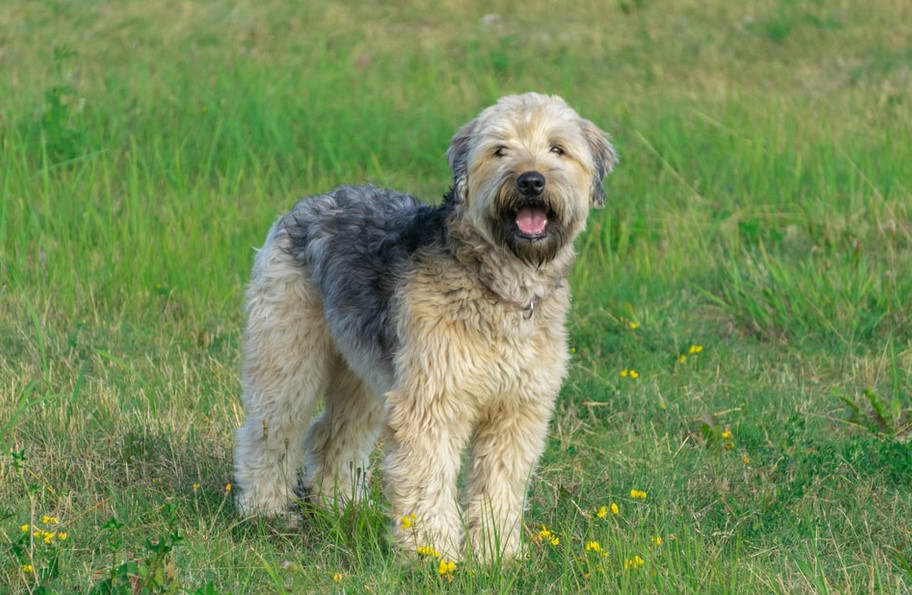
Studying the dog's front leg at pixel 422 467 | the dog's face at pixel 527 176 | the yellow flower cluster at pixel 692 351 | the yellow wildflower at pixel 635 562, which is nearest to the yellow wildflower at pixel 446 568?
the dog's front leg at pixel 422 467

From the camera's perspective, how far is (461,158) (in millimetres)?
5195

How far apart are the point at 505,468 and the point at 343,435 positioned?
119 centimetres

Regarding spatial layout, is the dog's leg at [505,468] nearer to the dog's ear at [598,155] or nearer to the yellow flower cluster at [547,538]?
the yellow flower cluster at [547,538]

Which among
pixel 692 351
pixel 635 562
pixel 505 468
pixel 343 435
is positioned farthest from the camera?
pixel 692 351

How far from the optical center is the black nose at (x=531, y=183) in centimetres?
482

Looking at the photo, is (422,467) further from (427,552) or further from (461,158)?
(461,158)

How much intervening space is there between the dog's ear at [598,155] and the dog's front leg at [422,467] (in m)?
1.02

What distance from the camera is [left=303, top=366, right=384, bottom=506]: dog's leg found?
6129mm

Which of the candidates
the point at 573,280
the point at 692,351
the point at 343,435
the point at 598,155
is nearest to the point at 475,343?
the point at 598,155

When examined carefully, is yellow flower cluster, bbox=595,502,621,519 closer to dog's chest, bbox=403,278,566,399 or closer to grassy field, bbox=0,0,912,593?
grassy field, bbox=0,0,912,593

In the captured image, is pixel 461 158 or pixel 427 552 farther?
pixel 461 158

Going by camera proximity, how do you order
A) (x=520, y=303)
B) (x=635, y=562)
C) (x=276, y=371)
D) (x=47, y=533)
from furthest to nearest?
1. (x=276, y=371)
2. (x=520, y=303)
3. (x=47, y=533)
4. (x=635, y=562)

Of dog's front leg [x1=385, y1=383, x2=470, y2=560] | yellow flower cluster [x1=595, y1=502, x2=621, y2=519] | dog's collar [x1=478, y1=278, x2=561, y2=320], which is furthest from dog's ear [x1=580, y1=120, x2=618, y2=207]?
yellow flower cluster [x1=595, y1=502, x2=621, y2=519]

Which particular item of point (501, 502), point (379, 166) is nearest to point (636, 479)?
point (501, 502)
